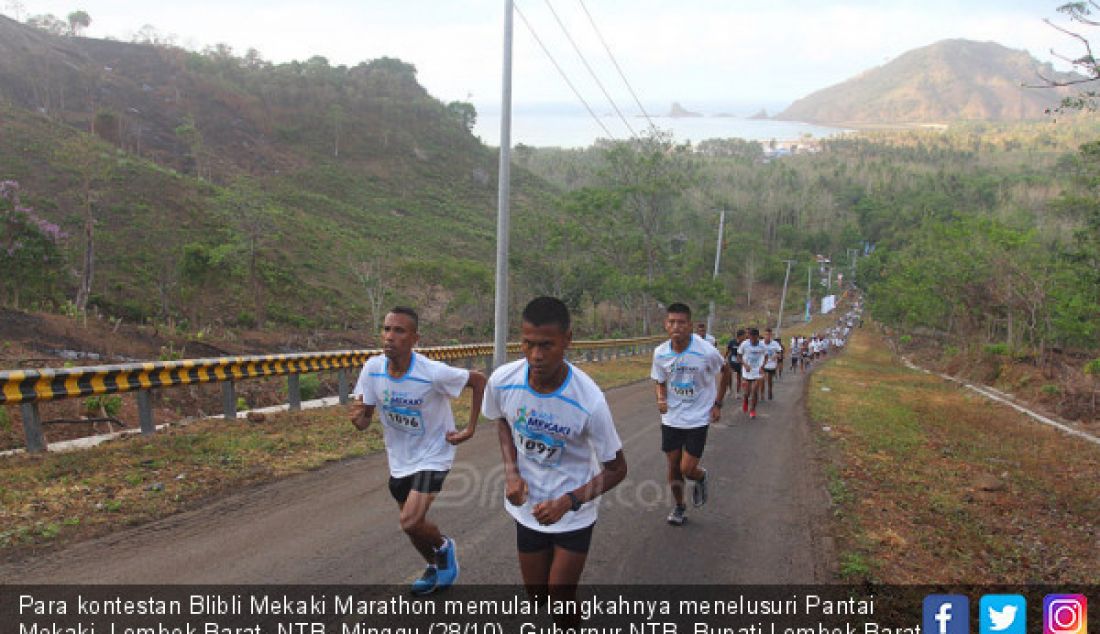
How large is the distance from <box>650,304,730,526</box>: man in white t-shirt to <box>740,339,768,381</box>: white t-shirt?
8.56 metres

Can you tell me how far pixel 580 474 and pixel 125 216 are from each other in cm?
4143

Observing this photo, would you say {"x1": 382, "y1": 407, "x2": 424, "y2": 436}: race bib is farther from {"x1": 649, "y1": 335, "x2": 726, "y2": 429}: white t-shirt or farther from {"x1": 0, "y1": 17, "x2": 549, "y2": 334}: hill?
{"x1": 0, "y1": 17, "x2": 549, "y2": 334}: hill

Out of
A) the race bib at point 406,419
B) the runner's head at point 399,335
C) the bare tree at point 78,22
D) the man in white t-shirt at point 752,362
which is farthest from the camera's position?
the bare tree at point 78,22

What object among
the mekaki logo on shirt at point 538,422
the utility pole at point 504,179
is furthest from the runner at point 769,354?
the mekaki logo on shirt at point 538,422

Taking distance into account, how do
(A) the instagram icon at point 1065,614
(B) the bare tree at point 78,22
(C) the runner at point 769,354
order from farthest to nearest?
(B) the bare tree at point 78,22
(C) the runner at point 769,354
(A) the instagram icon at point 1065,614

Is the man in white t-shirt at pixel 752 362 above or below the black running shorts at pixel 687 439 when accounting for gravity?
below

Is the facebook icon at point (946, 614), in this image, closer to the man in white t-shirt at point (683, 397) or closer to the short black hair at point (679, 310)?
the man in white t-shirt at point (683, 397)

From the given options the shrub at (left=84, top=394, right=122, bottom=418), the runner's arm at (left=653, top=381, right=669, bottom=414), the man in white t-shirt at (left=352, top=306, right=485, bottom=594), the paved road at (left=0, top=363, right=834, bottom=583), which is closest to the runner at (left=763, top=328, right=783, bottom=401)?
the paved road at (left=0, top=363, right=834, bottom=583)

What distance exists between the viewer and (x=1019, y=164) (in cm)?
19325

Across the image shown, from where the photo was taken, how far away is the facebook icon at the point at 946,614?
4984 millimetres

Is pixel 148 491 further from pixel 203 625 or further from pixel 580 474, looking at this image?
pixel 580 474

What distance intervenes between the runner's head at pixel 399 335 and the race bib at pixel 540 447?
1.37 m

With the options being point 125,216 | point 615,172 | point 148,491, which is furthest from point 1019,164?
point 148,491

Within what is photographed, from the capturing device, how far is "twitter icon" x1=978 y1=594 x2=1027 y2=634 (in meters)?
5.12
